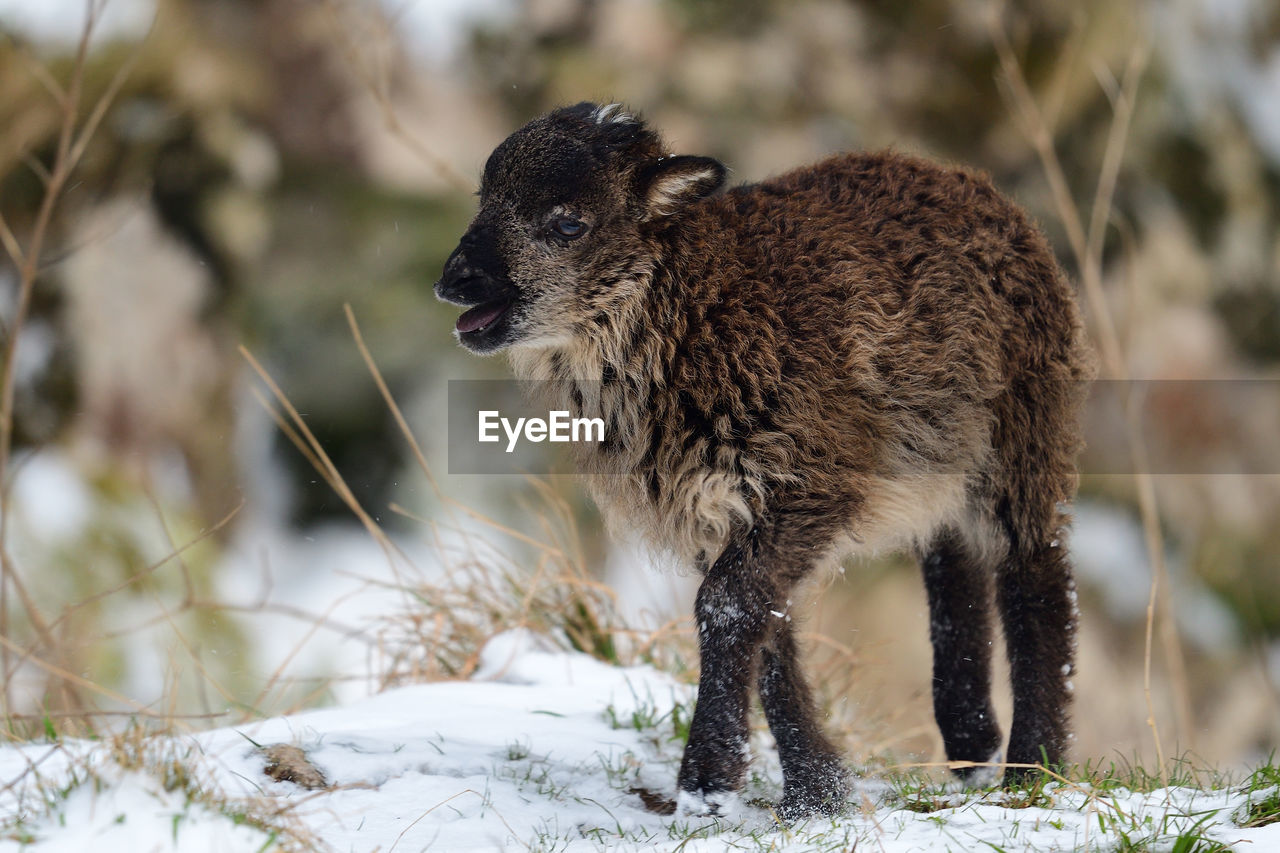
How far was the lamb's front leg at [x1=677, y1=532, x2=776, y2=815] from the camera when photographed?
367 centimetres

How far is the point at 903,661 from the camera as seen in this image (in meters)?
10.8

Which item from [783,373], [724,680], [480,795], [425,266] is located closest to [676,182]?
[783,373]

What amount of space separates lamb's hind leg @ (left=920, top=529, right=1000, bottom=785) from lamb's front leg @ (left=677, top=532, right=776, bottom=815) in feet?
4.36

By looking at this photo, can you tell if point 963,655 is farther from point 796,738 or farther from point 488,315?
point 488,315

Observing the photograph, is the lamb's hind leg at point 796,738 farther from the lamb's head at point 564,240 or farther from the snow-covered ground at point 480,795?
the lamb's head at point 564,240

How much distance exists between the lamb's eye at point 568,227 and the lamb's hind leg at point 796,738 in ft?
4.91

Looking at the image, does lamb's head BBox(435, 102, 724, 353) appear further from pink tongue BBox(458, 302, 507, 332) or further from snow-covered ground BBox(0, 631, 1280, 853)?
snow-covered ground BBox(0, 631, 1280, 853)

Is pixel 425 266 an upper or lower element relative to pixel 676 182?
upper

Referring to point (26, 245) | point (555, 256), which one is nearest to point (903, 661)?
point (555, 256)

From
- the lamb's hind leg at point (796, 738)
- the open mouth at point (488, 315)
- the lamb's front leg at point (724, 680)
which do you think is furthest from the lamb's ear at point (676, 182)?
the lamb's hind leg at point (796, 738)

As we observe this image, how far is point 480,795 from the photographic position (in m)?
3.64

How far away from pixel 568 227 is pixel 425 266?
24.1ft

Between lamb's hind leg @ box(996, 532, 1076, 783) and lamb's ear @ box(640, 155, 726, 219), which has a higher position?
lamb's ear @ box(640, 155, 726, 219)

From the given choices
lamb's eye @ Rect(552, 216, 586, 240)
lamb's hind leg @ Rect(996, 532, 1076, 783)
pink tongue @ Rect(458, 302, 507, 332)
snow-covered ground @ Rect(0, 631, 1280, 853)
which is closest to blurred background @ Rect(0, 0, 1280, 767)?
snow-covered ground @ Rect(0, 631, 1280, 853)
